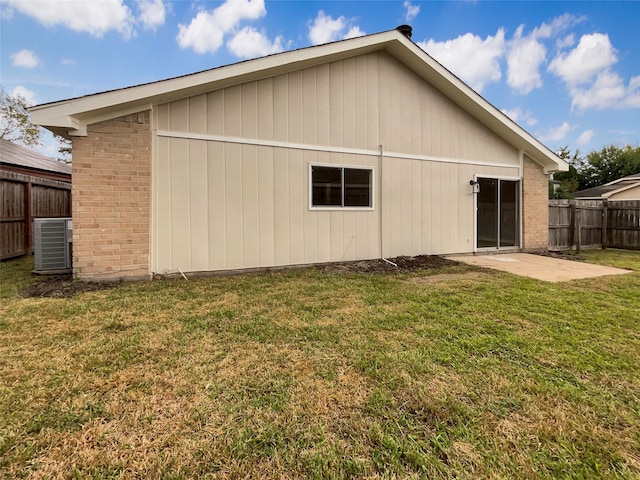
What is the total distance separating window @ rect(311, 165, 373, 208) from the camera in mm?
7027

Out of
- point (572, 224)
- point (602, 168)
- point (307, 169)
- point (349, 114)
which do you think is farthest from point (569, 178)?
point (307, 169)

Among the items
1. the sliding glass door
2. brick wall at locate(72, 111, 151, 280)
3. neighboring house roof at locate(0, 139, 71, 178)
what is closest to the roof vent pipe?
the sliding glass door

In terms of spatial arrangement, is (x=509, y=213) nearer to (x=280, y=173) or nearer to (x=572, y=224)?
(x=572, y=224)

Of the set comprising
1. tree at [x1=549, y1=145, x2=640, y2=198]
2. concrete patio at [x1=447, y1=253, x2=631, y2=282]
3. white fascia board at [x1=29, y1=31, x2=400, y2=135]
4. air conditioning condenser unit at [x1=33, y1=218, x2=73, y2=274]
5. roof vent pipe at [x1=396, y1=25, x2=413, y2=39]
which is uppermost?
tree at [x1=549, y1=145, x2=640, y2=198]

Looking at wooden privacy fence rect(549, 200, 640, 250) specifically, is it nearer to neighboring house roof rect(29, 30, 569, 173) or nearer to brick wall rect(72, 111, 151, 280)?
neighboring house roof rect(29, 30, 569, 173)

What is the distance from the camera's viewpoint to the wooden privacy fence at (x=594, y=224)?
34.0 feet

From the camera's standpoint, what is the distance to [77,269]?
528cm

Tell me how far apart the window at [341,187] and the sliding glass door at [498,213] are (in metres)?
3.54

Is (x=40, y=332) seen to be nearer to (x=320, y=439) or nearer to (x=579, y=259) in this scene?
(x=320, y=439)

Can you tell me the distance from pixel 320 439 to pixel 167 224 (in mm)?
5023

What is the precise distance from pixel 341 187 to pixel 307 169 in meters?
0.90

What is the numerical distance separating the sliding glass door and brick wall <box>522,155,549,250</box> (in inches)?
7.9

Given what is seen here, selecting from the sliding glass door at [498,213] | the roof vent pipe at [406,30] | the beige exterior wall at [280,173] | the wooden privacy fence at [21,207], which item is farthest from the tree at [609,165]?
the wooden privacy fence at [21,207]

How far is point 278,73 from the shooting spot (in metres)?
6.52
